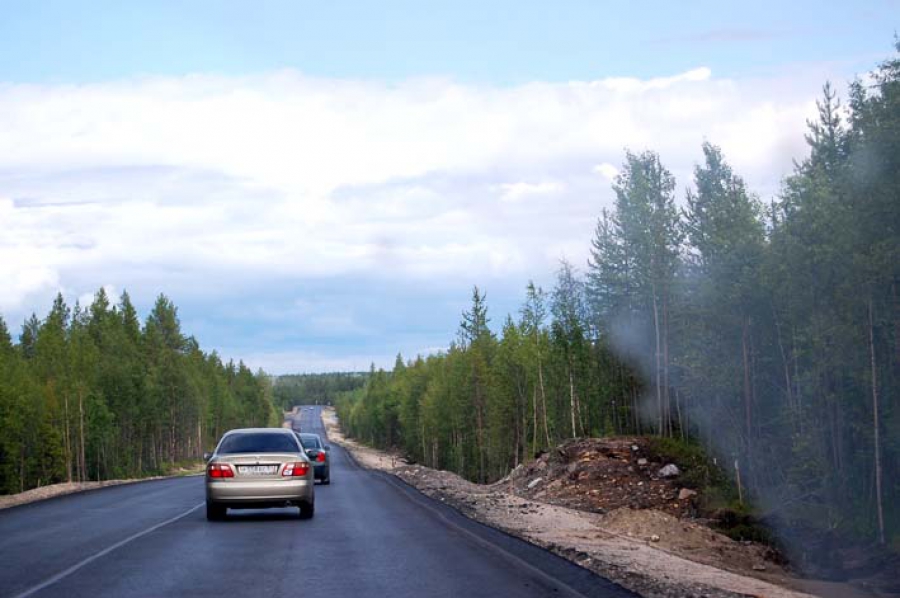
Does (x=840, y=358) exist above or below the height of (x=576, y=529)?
above

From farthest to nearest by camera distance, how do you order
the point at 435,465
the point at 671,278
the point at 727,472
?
1. the point at 435,465
2. the point at 671,278
3. the point at 727,472

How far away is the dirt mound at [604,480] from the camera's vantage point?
30.3m

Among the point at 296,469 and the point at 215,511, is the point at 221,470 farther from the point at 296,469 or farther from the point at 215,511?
the point at 296,469

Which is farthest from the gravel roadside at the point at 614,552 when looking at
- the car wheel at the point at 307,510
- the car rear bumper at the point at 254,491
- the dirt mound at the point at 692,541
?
the car rear bumper at the point at 254,491

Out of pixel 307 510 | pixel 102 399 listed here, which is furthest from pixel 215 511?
pixel 102 399

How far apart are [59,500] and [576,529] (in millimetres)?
18658

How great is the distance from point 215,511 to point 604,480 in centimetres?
1654

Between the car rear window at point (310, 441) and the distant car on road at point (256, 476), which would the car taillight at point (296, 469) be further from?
the car rear window at point (310, 441)

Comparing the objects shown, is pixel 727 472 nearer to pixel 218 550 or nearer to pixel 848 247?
pixel 848 247

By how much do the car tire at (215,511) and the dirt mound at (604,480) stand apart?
12.4 metres

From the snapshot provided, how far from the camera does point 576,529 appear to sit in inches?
844

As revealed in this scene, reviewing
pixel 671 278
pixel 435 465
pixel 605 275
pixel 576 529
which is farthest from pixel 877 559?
pixel 435 465

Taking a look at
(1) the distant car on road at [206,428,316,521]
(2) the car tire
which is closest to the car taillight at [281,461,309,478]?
(1) the distant car on road at [206,428,316,521]

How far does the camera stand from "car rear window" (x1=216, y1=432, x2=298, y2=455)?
1975cm
